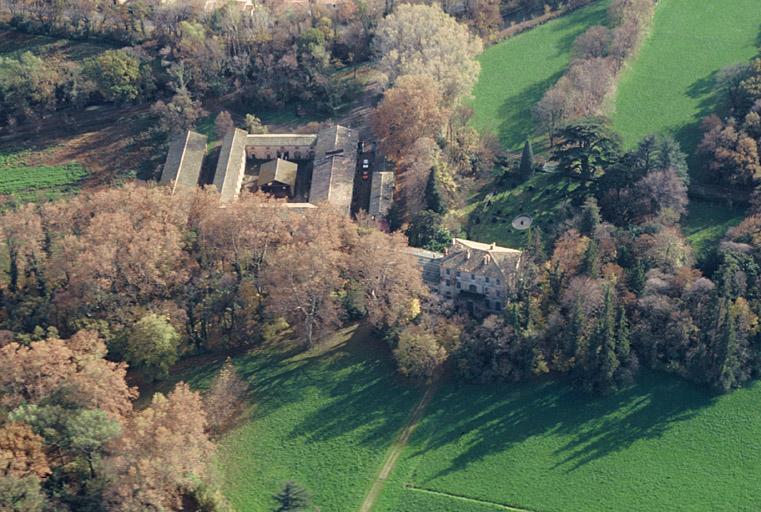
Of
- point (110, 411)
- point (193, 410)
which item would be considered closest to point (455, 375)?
point (193, 410)

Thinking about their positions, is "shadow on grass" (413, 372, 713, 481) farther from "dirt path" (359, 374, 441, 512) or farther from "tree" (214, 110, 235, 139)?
"tree" (214, 110, 235, 139)

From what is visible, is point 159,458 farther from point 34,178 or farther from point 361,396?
point 34,178

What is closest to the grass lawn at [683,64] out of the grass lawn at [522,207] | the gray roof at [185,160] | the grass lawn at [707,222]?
the grass lawn at [707,222]

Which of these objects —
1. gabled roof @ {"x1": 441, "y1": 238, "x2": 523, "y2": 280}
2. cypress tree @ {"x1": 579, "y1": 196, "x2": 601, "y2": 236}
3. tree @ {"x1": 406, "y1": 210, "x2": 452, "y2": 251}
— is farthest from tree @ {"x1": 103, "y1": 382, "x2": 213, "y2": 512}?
cypress tree @ {"x1": 579, "y1": 196, "x2": 601, "y2": 236}

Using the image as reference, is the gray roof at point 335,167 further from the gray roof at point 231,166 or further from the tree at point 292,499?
the tree at point 292,499

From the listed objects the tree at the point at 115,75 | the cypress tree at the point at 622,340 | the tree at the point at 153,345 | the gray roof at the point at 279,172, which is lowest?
the tree at the point at 153,345
